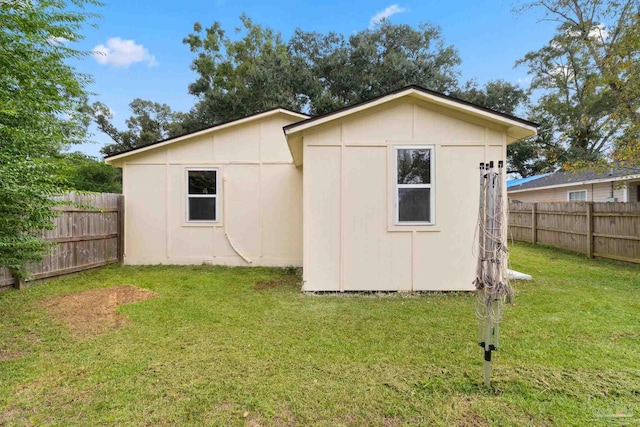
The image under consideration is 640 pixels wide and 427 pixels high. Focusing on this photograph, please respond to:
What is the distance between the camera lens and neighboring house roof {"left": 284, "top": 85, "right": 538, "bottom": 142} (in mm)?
5223

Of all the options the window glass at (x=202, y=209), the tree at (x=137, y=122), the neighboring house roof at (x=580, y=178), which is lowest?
the window glass at (x=202, y=209)

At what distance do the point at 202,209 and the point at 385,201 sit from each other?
5027 mm

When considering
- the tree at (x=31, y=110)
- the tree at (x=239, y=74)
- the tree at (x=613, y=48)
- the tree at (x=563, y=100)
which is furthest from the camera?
the tree at (x=563, y=100)

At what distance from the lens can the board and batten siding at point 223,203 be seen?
820cm

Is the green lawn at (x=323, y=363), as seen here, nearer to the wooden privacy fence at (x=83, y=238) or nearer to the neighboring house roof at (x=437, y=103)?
the wooden privacy fence at (x=83, y=238)

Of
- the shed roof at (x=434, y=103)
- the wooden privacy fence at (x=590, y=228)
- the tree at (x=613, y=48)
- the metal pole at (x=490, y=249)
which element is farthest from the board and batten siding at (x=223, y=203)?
the tree at (x=613, y=48)

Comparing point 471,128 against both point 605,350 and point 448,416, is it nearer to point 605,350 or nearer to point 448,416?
point 605,350

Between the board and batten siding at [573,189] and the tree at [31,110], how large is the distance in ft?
47.1

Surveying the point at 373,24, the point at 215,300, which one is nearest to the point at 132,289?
the point at 215,300

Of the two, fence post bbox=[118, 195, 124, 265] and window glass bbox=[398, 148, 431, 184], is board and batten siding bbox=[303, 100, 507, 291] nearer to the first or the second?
window glass bbox=[398, 148, 431, 184]

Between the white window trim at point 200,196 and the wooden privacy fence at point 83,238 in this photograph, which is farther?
the white window trim at point 200,196

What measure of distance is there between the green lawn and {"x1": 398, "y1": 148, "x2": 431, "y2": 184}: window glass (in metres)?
2.06

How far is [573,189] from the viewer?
14.0 m

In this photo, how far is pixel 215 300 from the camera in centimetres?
522
